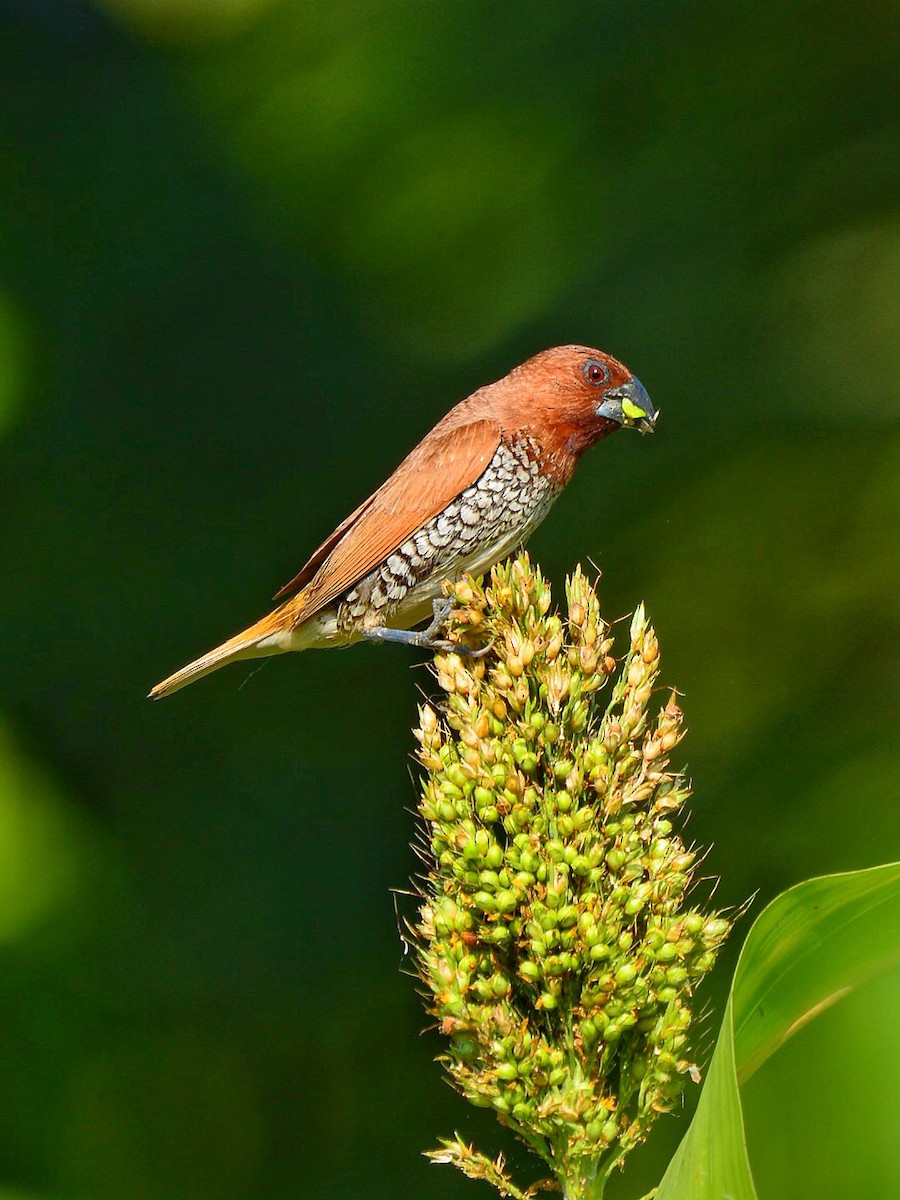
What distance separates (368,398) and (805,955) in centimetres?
183

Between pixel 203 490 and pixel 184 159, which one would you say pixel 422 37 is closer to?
pixel 184 159

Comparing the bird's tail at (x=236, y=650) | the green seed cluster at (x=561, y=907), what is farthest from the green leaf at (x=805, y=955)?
the bird's tail at (x=236, y=650)

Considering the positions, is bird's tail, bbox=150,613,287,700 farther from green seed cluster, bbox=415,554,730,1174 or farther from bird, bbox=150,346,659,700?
green seed cluster, bbox=415,554,730,1174

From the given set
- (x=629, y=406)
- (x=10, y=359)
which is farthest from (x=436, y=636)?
(x=10, y=359)

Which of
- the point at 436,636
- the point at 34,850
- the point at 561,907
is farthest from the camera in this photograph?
the point at 34,850

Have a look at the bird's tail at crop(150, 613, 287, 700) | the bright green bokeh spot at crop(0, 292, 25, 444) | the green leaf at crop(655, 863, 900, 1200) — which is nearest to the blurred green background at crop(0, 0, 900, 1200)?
the bright green bokeh spot at crop(0, 292, 25, 444)

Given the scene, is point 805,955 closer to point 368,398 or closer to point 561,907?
point 561,907

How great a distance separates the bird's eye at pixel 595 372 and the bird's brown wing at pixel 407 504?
0.19m

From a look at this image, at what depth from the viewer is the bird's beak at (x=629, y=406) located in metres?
1.99

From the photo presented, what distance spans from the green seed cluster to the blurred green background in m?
1.40

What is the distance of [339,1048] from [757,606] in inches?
59.3

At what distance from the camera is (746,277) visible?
2.67 m

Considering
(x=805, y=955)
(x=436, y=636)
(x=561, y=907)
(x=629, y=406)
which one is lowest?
(x=805, y=955)

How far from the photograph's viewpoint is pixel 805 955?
1222 mm
